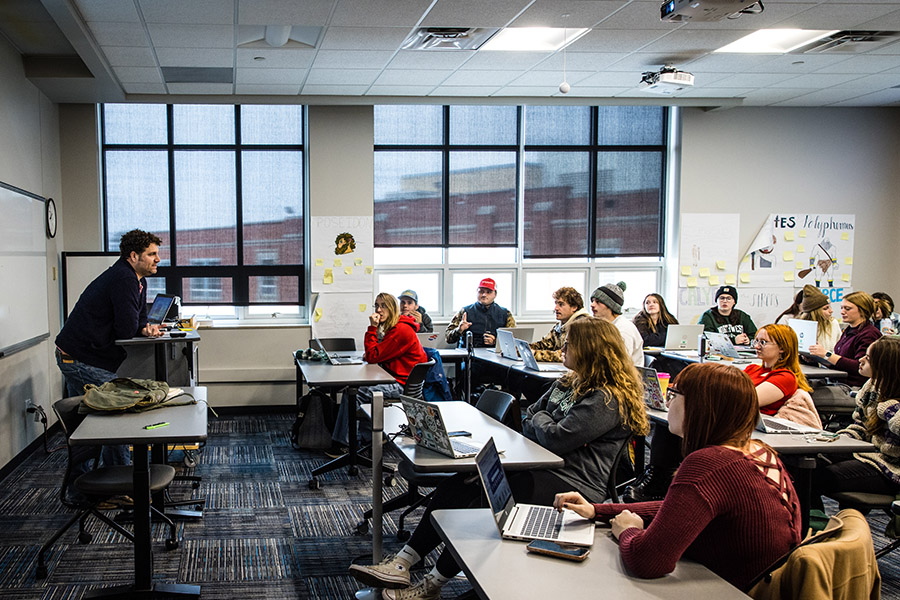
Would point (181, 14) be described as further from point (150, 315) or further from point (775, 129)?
point (775, 129)

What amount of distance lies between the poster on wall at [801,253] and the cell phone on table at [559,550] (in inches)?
268

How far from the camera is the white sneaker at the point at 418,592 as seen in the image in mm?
2959

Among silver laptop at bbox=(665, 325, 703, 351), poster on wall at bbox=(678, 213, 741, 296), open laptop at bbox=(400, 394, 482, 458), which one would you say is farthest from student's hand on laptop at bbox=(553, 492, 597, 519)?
poster on wall at bbox=(678, 213, 741, 296)

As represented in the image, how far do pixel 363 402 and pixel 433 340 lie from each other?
1473mm

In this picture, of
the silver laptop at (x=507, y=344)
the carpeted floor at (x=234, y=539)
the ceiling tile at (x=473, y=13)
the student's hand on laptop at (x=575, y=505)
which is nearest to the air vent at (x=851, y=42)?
the ceiling tile at (x=473, y=13)

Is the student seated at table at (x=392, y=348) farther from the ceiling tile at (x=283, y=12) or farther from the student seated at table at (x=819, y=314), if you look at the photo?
the student seated at table at (x=819, y=314)

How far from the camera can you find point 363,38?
5145 millimetres

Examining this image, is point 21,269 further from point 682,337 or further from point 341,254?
point 682,337

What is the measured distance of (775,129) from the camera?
27.0ft

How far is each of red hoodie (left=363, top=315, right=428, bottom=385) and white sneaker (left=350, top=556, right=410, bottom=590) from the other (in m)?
2.67

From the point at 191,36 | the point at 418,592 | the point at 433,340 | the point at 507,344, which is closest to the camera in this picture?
the point at 418,592

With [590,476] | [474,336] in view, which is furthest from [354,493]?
[474,336]

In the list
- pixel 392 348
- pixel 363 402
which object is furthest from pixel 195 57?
pixel 363 402

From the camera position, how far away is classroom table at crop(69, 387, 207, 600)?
321 cm
